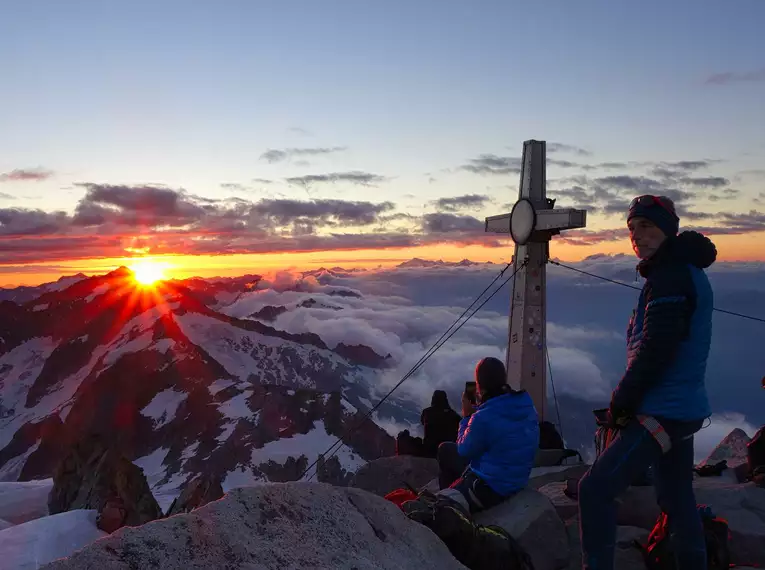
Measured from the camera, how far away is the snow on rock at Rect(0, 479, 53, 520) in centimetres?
9426

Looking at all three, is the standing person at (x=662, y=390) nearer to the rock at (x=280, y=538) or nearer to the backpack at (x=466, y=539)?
the backpack at (x=466, y=539)

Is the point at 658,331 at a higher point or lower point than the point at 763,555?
higher

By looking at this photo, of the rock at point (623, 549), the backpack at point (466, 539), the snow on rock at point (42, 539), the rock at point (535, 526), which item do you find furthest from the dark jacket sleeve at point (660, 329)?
the snow on rock at point (42, 539)

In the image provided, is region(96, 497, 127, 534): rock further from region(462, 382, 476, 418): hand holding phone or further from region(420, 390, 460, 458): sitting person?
region(462, 382, 476, 418): hand holding phone

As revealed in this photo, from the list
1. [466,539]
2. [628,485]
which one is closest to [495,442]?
[466,539]

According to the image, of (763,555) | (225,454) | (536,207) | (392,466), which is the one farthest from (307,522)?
(225,454)

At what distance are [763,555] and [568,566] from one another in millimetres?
2149

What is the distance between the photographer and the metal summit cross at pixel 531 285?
13.2 m

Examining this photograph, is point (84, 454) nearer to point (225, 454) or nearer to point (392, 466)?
point (225, 454)

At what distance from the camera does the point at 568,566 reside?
675 cm

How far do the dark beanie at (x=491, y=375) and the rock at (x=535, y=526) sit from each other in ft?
4.24

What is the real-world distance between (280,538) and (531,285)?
404 inches

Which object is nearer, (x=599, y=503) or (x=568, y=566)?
(x=599, y=503)

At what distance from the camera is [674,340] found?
457 centimetres
